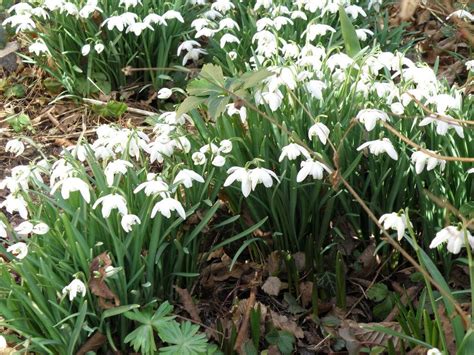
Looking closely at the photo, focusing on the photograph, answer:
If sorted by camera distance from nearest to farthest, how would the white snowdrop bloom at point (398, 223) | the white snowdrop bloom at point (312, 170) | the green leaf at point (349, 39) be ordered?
the white snowdrop bloom at point (398, 223) → the white snowdrop bloom at point (312, 170) → the green leaf at point (349, 39)

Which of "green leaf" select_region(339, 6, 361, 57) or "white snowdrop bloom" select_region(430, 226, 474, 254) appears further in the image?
"green leaf" select_region(339, 6, 361, 57)

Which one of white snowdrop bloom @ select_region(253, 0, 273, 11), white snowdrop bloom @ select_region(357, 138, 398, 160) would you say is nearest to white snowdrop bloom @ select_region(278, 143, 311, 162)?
white snowdrop bloom @ select_region(357, 138, 398, 160)

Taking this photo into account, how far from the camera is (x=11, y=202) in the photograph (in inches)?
91.4

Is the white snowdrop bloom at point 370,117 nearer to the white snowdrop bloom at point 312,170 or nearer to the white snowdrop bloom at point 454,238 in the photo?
the white snowdrop bloom at point 312,170

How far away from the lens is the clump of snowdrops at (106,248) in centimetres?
221

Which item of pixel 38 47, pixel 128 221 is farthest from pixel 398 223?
pixel 38 47

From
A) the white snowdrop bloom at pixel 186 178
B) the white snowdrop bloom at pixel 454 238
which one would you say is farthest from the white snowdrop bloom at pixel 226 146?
the white snowdrop bloom at pixel 454 238

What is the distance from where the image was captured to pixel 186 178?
7.73 ft

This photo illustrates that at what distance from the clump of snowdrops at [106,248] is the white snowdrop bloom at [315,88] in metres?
0.35

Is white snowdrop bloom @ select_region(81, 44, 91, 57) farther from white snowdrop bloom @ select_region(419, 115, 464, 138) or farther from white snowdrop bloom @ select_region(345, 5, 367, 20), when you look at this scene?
white snowdrop bloom @ select_region(419, 115, 464, 138)

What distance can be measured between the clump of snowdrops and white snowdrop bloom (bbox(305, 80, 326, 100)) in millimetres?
354

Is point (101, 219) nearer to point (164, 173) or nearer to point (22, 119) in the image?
point (164, 173)

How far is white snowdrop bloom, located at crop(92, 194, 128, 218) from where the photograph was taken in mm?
2184

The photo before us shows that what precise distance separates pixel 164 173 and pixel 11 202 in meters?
0.49
